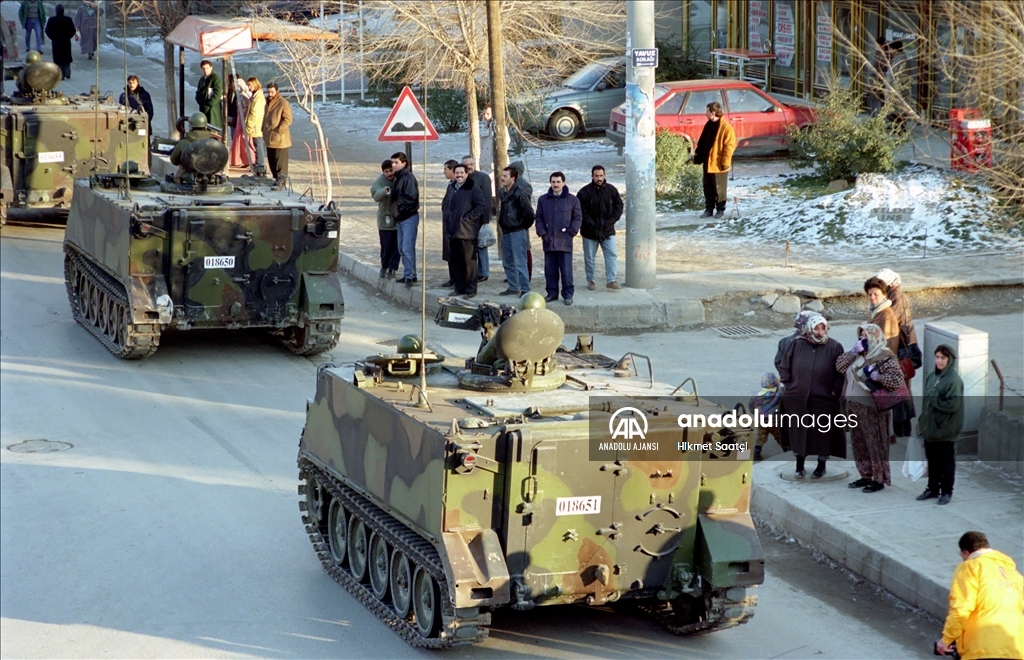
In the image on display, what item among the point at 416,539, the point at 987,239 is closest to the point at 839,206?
the point at 987,239

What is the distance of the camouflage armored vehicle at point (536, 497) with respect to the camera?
8.27 metres

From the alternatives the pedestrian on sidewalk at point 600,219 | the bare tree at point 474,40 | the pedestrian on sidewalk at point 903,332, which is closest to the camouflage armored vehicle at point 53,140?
the bare tree at point 474,40

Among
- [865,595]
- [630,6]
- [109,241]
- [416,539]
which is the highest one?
[630,6]

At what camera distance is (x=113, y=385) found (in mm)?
14453

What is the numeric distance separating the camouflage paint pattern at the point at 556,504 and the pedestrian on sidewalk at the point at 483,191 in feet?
26.3

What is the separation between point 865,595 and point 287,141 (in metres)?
14.7

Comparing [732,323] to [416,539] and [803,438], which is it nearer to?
[803,438]

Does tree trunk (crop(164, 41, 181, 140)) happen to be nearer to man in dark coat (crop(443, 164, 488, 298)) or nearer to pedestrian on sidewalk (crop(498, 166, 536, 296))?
man in dark coat (crop(443, 164, 488, 298))

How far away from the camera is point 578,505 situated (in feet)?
27.8

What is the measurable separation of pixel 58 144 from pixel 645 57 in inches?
356

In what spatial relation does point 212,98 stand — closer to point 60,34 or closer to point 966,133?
point 60,34

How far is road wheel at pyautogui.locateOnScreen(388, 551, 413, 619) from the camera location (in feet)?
29.2

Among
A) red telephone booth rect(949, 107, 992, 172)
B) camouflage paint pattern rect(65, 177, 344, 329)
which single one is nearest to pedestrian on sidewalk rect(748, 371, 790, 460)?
camouflage paint pattern rect(65, 177, 344, 329)

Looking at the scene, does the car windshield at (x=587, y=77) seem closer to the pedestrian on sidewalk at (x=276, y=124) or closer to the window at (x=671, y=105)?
the window at (x=671, y=105)
